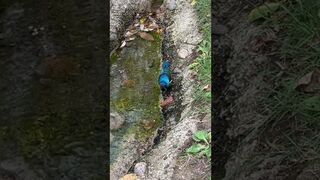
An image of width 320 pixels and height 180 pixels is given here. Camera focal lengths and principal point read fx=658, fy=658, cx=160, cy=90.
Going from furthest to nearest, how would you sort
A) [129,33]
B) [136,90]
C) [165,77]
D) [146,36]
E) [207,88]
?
[129,33], [146,36], [136,90], [165,77], [207,88]

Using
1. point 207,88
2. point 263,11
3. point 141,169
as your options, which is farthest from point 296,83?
point 141,169

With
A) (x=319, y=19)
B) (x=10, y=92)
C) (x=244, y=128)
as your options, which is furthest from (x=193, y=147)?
(x=10, y=92)

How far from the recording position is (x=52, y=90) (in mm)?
4102

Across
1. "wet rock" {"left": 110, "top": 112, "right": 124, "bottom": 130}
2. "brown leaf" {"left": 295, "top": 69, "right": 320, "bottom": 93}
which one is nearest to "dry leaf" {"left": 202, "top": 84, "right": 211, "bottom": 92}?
"wet rock" {"left": 110, "top": 112, "right": 124, "bottom": 130}

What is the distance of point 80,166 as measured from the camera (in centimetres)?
362

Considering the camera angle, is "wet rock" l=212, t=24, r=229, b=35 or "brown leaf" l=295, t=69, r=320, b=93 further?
"wet rock" l=212, t=24, r=229, b=35

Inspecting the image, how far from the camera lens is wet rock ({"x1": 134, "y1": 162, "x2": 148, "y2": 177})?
3.51 metres

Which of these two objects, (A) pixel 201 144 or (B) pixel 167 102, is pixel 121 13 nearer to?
(B) pixel 167 102

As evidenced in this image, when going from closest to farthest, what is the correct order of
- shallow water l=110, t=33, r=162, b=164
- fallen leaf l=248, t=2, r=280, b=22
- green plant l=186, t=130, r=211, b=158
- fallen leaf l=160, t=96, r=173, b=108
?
green plant l=186, t=130, r=211, b=158, fallen leaf l=248, t=2, r=280, b=22, shallow water l=110, t=33, r=162, b=164, fallen leaf l=160, t=96, r=173, b=108

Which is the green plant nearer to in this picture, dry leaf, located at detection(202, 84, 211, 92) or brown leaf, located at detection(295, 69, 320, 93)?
dry leaf, located at detection(202, 84, 211, 92)

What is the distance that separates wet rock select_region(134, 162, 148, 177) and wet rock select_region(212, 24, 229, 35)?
0.94 m

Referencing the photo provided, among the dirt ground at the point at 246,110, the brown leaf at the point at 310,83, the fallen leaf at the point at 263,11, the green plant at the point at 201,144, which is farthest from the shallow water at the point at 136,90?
the brown leaf at the point at 310,83

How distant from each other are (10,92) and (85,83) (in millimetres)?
471

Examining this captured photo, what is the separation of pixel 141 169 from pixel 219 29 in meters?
1.01
